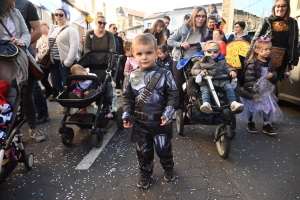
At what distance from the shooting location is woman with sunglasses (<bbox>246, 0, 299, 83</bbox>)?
3.78 metres

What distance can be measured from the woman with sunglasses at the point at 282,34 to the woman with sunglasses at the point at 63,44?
10.8 ft

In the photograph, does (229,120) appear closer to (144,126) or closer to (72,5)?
(144,126)

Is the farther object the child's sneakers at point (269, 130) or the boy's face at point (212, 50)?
the child's sneakers at point (269, 130)

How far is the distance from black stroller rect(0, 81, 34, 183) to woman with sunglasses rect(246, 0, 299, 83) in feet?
11.9

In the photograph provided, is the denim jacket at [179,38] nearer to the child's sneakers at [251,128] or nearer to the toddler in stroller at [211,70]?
the toddler in stroller at [211,70]

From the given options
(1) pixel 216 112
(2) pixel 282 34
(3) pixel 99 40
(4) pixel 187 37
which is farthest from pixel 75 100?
(2) pixel 282 34

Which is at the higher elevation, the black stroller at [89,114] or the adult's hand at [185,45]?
the adult's hand at [185,45]

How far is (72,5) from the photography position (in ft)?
51.3

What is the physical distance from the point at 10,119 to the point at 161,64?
1.63m

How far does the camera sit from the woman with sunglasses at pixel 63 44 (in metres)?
4.34

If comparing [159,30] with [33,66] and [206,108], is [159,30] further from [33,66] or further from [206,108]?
[33,66]

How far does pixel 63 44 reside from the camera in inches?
175

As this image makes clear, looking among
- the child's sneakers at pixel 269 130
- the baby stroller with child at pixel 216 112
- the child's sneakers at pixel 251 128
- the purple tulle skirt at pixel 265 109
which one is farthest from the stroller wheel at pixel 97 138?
the child's sneakers at pixel 269 130

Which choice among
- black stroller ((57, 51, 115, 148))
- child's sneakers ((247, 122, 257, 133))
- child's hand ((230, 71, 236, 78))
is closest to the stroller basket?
black stroller ((57, 51, 115, 148))
